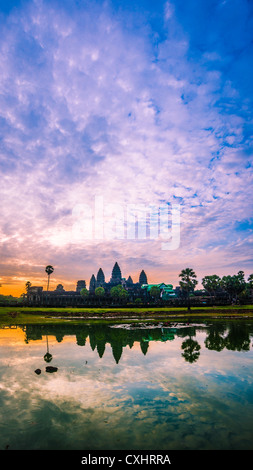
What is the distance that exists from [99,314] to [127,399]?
1778 inches

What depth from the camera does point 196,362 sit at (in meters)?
17.0

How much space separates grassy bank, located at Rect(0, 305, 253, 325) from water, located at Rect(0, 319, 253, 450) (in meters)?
29.2

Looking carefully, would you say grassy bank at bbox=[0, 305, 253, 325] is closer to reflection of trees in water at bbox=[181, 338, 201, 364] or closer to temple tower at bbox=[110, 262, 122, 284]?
reflection of trees in water at bbox=[181, 338, 201, 364]

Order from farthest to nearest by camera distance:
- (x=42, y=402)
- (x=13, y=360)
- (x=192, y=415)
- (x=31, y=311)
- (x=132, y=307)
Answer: (x=132, y=307)
(x=31, y=311)
(x=13, y=360)
(x=42, y=402)
(x=192, y=415)

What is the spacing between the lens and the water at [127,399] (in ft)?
25.3

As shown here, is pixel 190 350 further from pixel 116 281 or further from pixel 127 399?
pixel 116 281

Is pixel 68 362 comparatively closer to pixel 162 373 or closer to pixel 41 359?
pixel 41 359

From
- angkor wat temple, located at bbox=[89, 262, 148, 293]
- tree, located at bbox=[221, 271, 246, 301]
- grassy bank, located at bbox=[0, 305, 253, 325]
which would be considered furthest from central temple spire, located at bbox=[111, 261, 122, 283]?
grassy bank, located at bbox=[0, 305, 253, 325]

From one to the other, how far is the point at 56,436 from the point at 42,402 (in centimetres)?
286

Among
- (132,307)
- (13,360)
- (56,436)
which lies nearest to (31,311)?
(132,307)

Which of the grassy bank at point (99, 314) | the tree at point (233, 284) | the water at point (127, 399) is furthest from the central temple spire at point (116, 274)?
the water at point (127, 399)

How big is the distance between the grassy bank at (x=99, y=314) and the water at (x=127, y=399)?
1149 inches

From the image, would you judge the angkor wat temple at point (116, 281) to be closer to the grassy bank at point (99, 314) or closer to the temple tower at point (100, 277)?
the temple tower at point (100, 277)

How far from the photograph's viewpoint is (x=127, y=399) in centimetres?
1072
